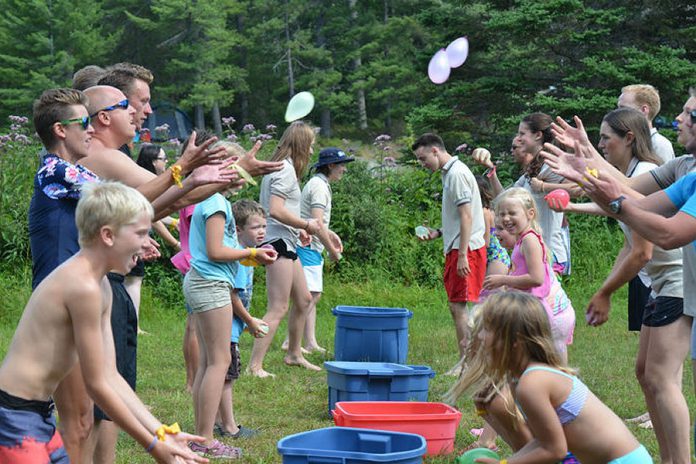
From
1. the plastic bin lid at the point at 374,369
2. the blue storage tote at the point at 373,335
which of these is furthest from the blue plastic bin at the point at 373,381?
the blue storage tote at the point at 373,335

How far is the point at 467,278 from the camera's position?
24.6 feet

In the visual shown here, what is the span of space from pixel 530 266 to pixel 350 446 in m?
1.54

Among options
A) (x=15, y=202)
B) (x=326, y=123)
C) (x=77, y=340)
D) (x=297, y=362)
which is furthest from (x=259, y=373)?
(x=326, y=123)

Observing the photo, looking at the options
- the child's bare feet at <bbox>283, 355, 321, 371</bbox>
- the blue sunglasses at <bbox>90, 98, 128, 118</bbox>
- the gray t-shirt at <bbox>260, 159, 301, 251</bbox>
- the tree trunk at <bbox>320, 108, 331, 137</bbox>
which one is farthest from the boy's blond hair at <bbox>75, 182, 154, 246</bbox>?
the tree trunk at <bbox>320, 108, 331, 137</bbox>

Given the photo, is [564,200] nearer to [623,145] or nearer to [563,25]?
[623,145]

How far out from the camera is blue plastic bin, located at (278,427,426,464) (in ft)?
12.8

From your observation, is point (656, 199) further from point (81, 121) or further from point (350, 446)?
point (81, 121)

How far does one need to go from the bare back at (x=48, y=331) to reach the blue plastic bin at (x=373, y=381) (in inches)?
104

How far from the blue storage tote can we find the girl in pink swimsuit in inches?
55.5

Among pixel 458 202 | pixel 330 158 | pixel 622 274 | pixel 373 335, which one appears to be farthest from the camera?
pixel 330 158

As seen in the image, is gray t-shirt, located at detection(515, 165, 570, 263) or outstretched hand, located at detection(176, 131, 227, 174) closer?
outstretched hand, located at detection(176, 131, 227, 174)

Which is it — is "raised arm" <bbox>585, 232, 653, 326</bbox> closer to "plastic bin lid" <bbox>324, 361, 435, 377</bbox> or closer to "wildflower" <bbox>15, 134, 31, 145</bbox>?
"plastic bin lid" <bbox>324, 361, 435, 377</bbox>

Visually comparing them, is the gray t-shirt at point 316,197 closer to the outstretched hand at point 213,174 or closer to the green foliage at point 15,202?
the outstretched hand at point 213,174

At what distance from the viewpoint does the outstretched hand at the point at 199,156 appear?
4.09 m
